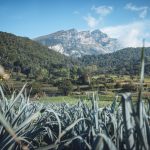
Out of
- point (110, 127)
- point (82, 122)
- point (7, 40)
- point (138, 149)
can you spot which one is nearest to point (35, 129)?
point (82, 122)

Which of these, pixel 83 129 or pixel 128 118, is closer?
pixel 128 118

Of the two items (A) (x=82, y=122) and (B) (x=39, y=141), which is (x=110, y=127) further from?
(B) (x=39, y=141)

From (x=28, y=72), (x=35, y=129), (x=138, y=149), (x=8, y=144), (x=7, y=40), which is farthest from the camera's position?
(x=7, y=40)

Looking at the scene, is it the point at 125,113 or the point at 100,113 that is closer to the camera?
the point at 125,113

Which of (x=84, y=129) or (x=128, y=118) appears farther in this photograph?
(x=84, y=129)

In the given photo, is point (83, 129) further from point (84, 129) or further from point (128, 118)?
point (128, 118)

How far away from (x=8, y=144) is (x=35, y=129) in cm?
71

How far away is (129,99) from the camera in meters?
1.81

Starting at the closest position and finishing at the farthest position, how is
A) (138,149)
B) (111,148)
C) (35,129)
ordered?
(111,148), (138,149), (35,129)

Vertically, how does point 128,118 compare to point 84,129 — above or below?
above

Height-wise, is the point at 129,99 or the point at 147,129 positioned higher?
the point at 129,99

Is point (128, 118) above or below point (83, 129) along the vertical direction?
above

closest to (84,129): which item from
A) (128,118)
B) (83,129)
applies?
(83,129)

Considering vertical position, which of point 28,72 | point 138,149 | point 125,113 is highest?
point 125,113
